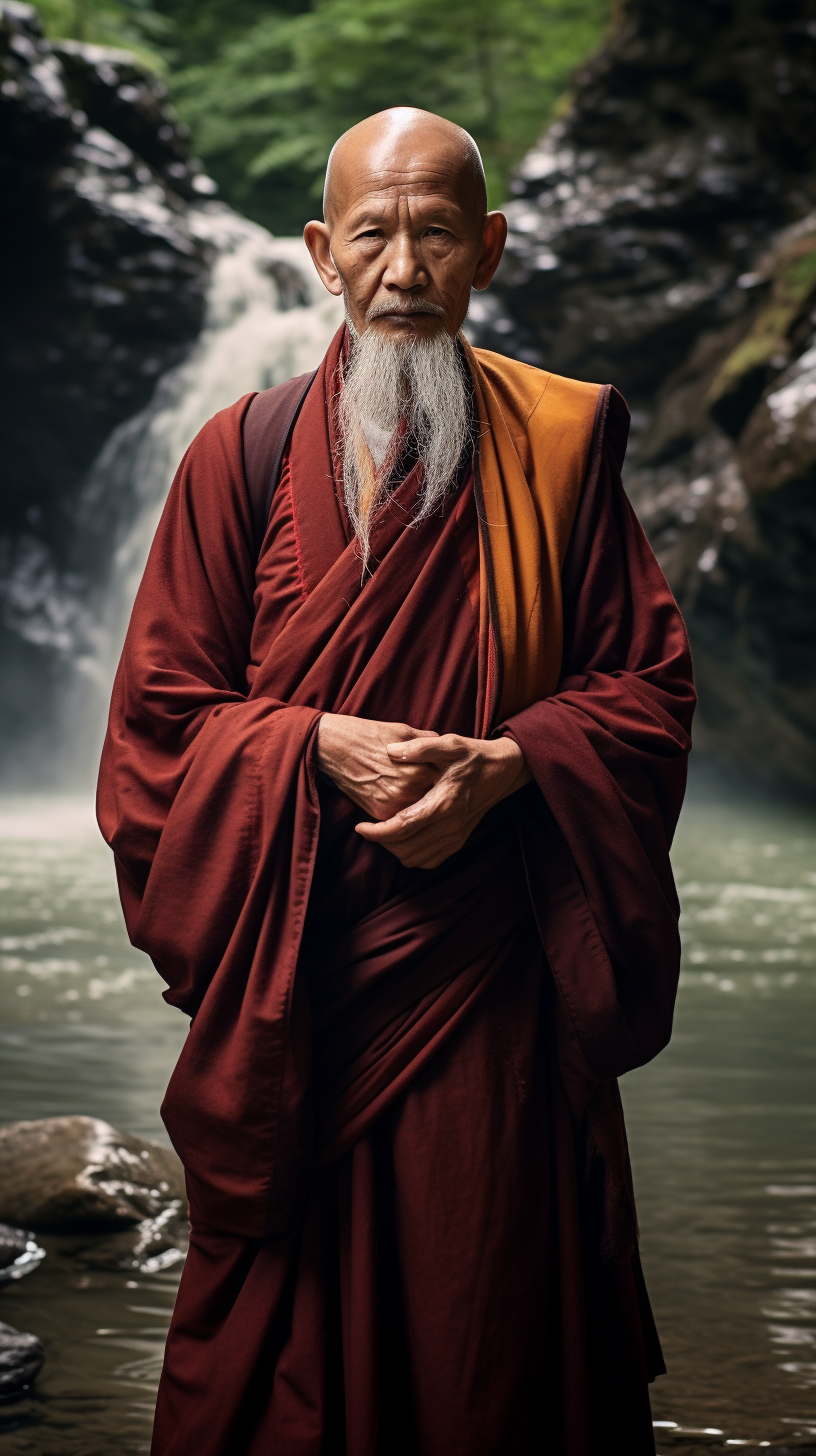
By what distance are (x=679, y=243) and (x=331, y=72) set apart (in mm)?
5568

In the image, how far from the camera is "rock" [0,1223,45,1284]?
3094 millimetres

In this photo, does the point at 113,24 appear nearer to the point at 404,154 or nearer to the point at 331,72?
the point at 331,72

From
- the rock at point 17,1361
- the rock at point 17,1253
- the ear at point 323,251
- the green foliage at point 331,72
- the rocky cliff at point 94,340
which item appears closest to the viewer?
the ear at point 323,251

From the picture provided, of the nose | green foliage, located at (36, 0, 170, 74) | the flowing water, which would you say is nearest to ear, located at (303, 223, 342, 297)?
the nose

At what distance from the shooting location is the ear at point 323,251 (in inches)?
74.4

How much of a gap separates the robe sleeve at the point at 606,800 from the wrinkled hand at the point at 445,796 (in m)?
0.05

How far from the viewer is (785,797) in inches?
433

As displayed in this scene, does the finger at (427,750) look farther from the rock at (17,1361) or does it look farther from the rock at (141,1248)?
the rock at (141,1248)

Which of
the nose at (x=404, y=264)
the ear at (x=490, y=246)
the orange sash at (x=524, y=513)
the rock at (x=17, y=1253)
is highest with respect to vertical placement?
the ear at (x=490, y=246)

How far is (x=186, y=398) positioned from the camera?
Answer: 11.9 metres

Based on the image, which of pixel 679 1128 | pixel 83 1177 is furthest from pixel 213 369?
pixel 83 1177

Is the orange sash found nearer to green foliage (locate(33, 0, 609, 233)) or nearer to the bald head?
the bald head

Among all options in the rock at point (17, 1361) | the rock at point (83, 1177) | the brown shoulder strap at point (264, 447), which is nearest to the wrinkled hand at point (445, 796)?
the brown shoulder strap at point (264, 447)

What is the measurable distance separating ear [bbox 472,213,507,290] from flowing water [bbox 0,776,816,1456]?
74.3 inches
